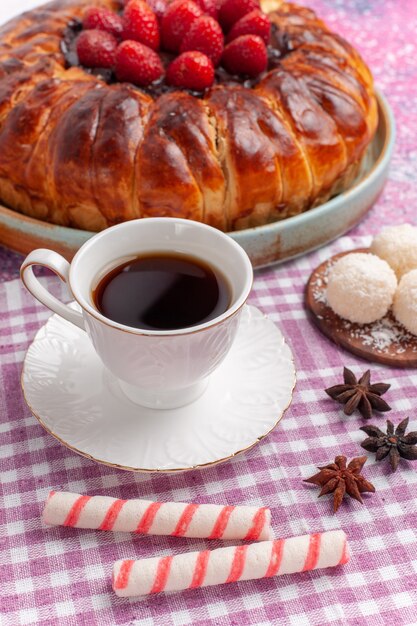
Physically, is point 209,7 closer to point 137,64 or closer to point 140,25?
point 140,25

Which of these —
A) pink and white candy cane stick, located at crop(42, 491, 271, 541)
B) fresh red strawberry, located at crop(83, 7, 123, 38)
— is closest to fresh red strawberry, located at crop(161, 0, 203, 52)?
fresh red strawberry, located at crop(83, 7, 123, 38)

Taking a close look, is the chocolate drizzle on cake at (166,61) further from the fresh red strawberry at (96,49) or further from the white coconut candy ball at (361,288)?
the white coconut candy ball at (361,288)

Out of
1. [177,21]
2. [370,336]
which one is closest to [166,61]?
[177,21]

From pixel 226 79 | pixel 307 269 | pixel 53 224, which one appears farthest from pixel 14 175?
pixel 307 269

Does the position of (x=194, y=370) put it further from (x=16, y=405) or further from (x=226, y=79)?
(x=226, y=79)

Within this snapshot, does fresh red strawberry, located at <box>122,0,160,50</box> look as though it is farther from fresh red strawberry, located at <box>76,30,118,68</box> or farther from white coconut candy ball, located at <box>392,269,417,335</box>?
white coconut candy ball, located at <box>392,269,417,335</box>

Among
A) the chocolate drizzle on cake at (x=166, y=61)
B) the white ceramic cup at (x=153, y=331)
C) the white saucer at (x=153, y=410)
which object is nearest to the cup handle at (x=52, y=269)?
the white ceramic cup at (x=153, y=331)
